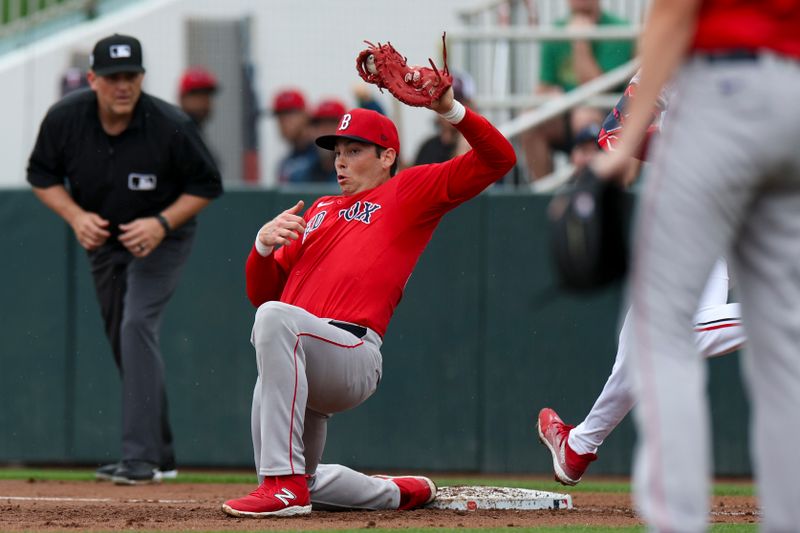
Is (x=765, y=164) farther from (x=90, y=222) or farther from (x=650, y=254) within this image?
(x=90, y=222)

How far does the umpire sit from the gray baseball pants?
4.69 metres

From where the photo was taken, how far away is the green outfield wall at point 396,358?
8.38 meters

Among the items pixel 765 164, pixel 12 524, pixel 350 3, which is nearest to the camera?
pixel 765 164

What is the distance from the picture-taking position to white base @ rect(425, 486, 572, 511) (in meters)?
5.64

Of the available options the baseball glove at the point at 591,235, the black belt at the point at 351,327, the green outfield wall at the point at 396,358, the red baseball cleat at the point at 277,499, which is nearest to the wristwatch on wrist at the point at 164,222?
the green outfield wall at the point at 396,358

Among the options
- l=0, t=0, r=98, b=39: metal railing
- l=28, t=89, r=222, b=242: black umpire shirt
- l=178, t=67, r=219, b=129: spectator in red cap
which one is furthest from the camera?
l=0, t=0, r=98, b=39: metal railing

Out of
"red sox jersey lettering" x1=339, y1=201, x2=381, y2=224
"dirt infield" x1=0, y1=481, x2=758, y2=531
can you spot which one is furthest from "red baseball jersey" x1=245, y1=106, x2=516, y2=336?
"dirt infield" x1=0, y1=481, x2=758, y2=531

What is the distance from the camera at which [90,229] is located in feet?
23.8

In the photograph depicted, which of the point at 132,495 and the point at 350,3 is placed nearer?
the point at 132,495

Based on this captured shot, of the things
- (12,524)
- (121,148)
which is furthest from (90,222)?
(12,524)

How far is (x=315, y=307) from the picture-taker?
5.30 m

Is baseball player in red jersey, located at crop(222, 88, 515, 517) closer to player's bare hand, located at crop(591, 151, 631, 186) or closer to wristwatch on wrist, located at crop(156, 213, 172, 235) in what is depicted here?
wristwatch on wrist, located at crop(156, 213, 172, 235)

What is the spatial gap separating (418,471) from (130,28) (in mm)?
5439

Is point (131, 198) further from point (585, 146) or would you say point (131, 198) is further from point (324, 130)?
point (324, 130)
